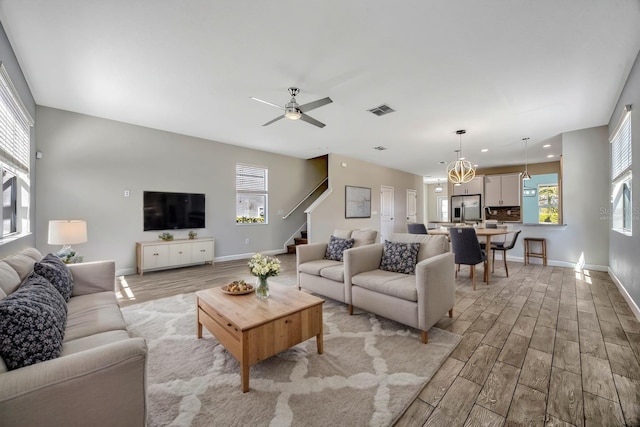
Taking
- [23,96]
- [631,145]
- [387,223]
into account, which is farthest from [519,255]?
[23,96]

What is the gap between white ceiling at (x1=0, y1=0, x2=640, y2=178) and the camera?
2.14 meters

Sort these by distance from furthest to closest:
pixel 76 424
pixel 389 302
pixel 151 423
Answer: pixel 389 302 < pixel 151 423 < pixel 76 424

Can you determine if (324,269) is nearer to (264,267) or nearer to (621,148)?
(264,267)

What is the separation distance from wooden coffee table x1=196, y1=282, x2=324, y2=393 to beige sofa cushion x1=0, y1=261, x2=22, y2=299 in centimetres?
115

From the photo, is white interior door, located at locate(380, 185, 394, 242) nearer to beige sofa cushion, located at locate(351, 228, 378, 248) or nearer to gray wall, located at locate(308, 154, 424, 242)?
gray wall, located at locate(308, 154, 424, 242)

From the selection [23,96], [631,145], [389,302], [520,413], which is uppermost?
[23,96]

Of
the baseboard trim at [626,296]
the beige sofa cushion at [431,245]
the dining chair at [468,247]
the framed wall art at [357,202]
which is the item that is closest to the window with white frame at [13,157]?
the beige sofa cushion at [431,245]

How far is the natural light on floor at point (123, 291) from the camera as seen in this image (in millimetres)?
3581

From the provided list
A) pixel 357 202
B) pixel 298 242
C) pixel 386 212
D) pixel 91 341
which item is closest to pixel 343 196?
pixel 357 202

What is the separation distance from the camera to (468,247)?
156 inches

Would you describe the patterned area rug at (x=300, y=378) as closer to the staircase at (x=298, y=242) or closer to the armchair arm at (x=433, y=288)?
the armchair arm at (x=433, y=288)

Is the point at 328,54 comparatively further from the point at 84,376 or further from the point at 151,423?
the point at 151,423

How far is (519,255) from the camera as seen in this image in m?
5.97

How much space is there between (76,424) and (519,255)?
292 inches
